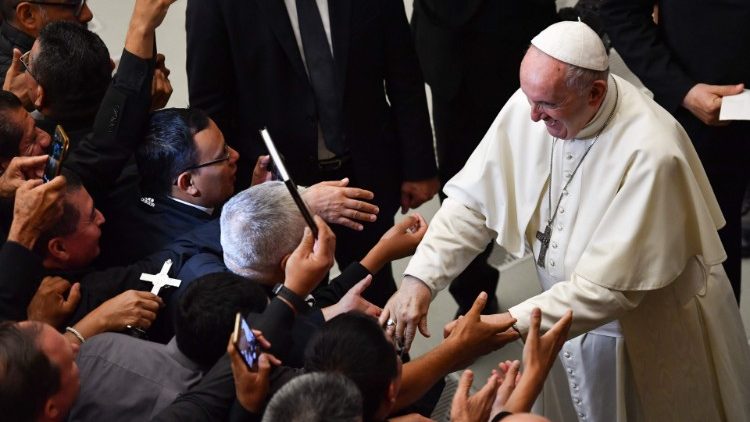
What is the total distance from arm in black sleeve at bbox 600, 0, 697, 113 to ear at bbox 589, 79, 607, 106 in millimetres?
907

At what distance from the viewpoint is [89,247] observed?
2.79m

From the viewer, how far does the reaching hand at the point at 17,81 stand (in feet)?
11.3

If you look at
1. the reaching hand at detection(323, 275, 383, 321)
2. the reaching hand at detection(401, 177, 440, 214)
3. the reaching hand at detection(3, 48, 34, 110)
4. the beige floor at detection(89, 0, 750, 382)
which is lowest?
the beige floor at detection(89, 0, 750, 382)

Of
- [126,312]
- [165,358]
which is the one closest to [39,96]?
[126,312]

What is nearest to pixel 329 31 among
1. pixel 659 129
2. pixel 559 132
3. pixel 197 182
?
pixel 197 182

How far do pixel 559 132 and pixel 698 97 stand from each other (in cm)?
90

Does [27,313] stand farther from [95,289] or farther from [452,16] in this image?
[452,16]

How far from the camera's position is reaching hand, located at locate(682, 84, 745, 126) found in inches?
126

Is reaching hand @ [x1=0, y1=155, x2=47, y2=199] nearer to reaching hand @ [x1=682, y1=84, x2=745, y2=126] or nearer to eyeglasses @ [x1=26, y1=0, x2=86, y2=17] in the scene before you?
eyeglasses @ [x1=26, y1=0, x2=86, y2=17]

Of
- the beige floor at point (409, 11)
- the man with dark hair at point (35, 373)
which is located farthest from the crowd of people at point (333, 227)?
the beige floor at point (409, 11)

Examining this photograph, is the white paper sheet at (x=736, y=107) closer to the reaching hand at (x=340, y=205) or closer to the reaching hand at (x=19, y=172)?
the reaching hand at (x=340, y=205)

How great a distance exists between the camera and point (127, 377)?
2.33 metres

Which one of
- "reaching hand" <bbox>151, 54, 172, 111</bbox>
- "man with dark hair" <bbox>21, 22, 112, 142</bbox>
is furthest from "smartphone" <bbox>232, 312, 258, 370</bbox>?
"reaching hand" <bbox>151, 54, 172, 111</bbox>

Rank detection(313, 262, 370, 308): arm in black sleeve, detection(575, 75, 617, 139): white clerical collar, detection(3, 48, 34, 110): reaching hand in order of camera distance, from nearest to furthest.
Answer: detection(575, 75, 617, 139): white clerical collar → detection(313, 262, 370, 308): arm in black sleeve → detection(3, 48, 34, 110): reaching hand
